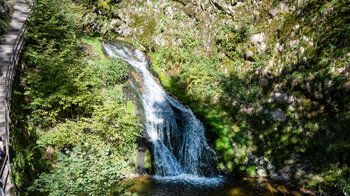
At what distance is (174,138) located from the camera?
429 inches

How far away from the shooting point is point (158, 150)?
9.98 metres

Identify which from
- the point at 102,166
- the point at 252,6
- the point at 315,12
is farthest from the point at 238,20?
the point at 102,166

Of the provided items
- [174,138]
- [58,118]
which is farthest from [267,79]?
[58,118]

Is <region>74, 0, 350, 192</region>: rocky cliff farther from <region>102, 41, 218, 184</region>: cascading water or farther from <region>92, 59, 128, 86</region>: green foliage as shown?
<region>92, 59, 128, 86</region>: green foliage

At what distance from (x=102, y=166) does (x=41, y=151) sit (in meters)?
4.76

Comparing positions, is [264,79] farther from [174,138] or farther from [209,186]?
[209,186]

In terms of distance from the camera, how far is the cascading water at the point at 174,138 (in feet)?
32.8

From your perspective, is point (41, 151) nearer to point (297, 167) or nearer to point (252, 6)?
point (297, 167)

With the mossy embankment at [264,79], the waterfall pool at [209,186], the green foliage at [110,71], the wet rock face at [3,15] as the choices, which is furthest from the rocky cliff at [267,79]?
the wet rock face at [3,15]

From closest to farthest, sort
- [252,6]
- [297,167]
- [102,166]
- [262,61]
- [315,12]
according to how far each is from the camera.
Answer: [102,166] < [297,167] < [315,12] < [262,61] < [252,6]

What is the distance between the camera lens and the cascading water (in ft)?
32.8

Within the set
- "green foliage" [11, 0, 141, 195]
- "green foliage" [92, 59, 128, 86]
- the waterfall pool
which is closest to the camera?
"green foliage" [11, 0, 141, 195]

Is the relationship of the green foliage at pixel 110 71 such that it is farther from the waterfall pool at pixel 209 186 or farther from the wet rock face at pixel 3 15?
the waterfall pool at pixel 209 186

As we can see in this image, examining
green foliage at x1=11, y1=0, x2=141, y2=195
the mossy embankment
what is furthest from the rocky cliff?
green foliage at x1=11, y1=0, x2=141, y2=195
